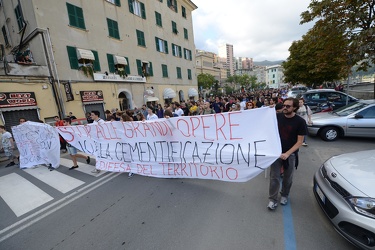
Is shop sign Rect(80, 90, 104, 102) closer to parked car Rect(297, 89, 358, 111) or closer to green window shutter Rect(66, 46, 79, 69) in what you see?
green window shutter Rect(66, 46, 79, 69)

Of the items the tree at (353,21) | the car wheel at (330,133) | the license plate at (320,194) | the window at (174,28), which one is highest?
the window at (174,28)

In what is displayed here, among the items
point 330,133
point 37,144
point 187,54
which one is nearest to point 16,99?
point 37,144

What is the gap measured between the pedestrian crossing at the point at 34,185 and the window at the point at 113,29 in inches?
513

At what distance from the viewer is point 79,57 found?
12172mm

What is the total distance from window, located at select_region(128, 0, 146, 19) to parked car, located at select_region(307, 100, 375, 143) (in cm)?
1883

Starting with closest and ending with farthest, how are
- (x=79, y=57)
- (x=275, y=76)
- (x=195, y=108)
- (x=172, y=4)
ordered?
(x=195, y=108) < (x=79, y=57) < (x=172, y=4) < (x=275, y=76)

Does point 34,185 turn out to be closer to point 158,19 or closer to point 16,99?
point 16,99

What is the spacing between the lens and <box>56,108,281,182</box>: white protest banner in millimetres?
2832

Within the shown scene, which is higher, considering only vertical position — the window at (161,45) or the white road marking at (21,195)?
the window at (161,45)

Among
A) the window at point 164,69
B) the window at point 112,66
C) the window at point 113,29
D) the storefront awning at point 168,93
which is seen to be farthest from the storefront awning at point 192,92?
the window at point 113,29

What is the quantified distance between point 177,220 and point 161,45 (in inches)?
844

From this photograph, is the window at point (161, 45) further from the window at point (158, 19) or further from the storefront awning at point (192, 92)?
the storefront awning at point (192, 92)

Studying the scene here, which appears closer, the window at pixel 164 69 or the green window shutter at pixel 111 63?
the green window shutter at pixel 111 63

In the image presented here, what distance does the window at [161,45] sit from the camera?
65.2 ft
